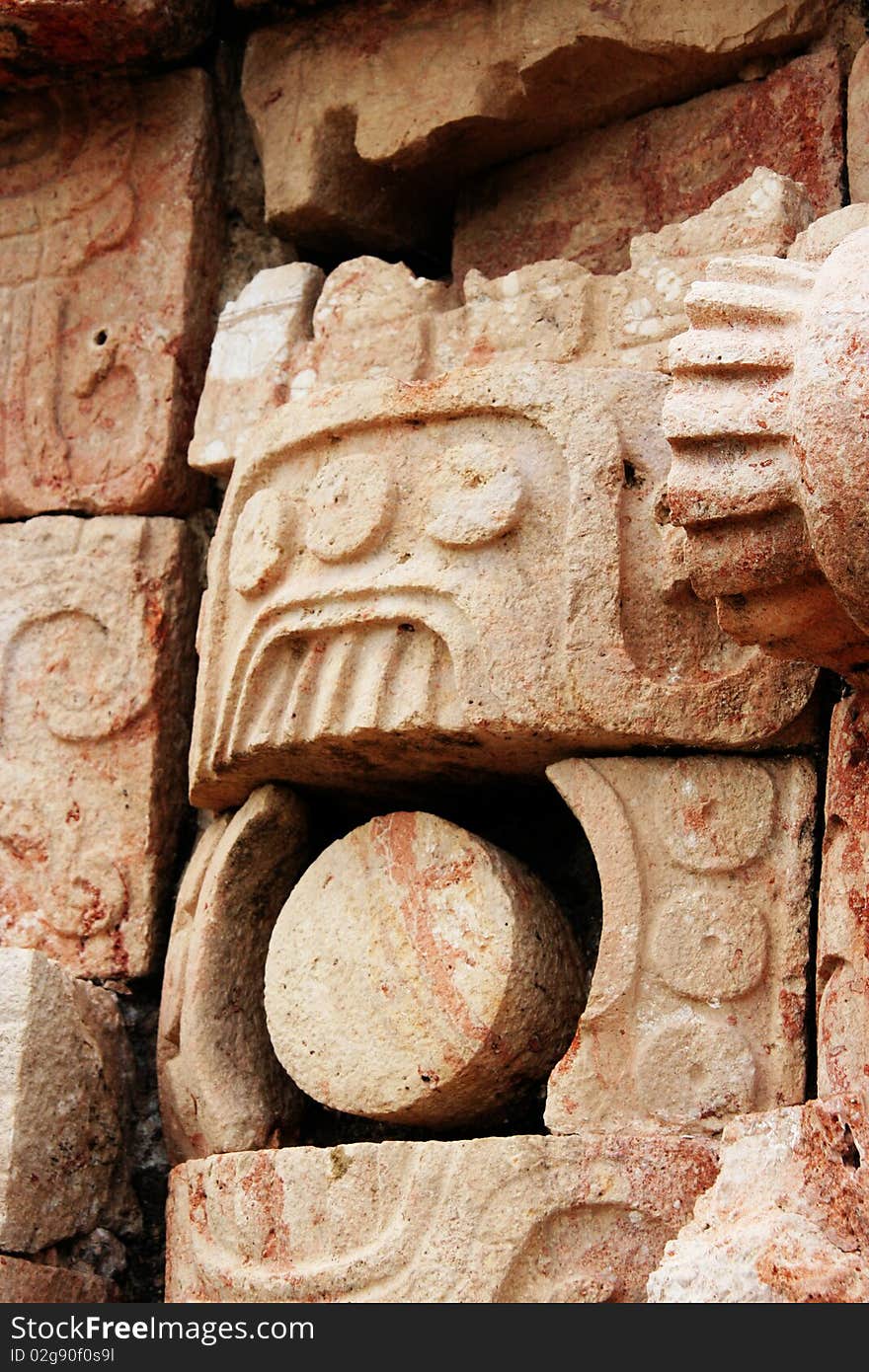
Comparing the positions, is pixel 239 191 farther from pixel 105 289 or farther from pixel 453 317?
pixel 453 317

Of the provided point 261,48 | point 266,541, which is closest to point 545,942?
point 266,541

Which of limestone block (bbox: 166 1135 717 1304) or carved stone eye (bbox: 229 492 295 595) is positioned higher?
carved stone eye (bbox: 229 492 295 595)

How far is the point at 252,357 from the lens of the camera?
319 centimetres

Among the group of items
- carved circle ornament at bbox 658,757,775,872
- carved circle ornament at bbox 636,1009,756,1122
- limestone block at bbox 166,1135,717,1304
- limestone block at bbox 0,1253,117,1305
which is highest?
carved circle ornament at bbox 658,757,775,872

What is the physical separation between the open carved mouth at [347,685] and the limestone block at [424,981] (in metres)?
0.17

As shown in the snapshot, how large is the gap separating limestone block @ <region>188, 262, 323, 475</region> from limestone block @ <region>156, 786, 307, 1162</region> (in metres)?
0.57

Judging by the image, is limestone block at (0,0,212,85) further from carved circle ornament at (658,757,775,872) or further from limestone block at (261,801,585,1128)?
carved circle ornament at (658,757,775,872)

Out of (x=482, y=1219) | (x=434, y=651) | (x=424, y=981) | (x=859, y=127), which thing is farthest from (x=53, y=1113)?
(x=859, y=127)

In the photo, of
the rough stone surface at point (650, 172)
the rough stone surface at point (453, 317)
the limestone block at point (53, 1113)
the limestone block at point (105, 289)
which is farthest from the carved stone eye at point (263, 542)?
the rough stone surface at point (650, 172)

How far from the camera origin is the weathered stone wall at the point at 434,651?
2.36 meters

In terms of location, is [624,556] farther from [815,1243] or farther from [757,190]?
[815,1243]

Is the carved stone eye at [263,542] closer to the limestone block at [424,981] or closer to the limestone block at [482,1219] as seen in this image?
the limestone block at [424,981]

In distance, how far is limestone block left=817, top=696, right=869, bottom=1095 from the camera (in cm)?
228

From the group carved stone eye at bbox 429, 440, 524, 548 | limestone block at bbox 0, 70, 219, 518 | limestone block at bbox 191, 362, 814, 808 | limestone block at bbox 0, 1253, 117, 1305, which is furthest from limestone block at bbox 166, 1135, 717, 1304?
limestone block at bbox 0, 70, 219, 518
